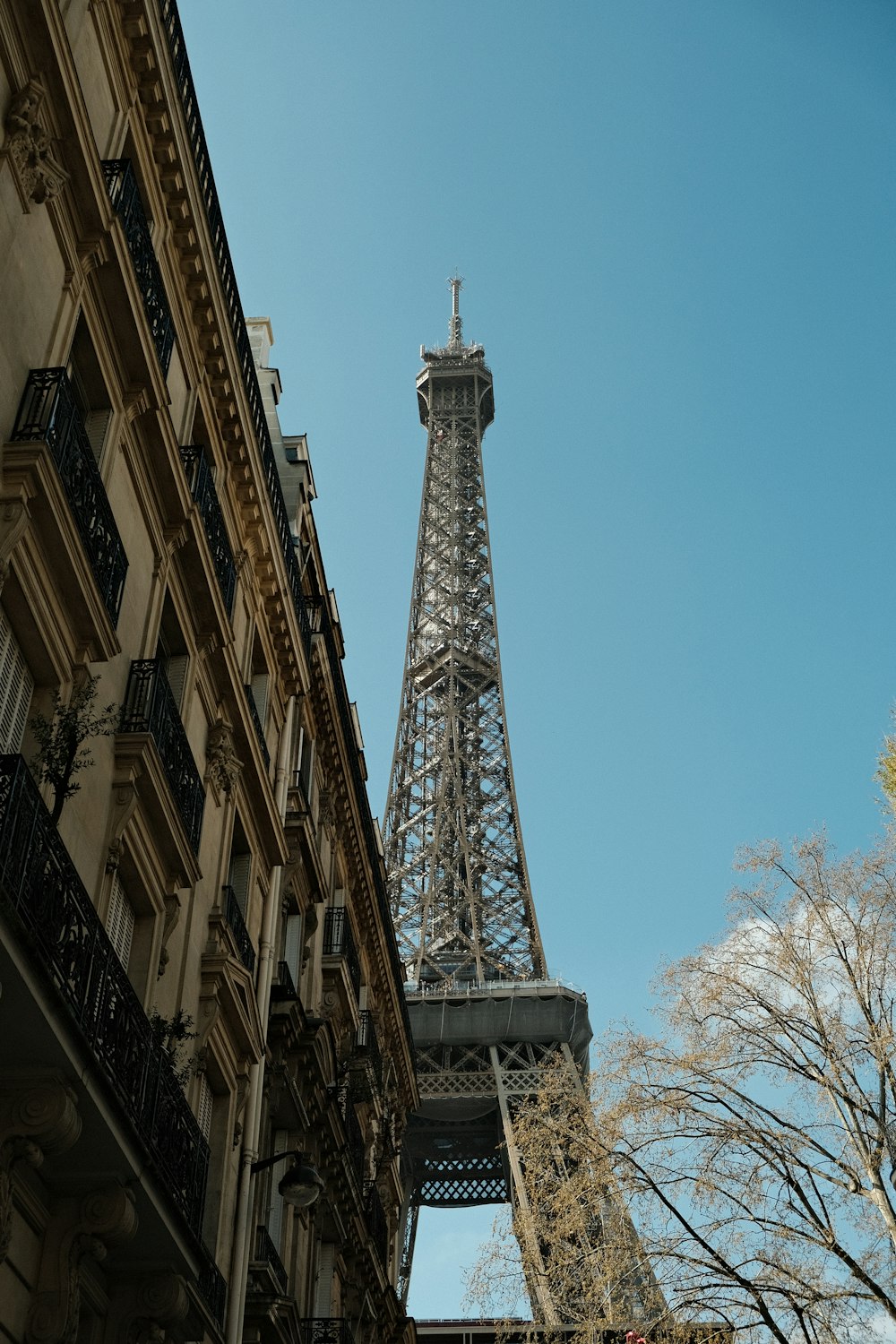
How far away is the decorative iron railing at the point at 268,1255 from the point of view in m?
18.7

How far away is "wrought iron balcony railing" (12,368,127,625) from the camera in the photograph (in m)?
12.4

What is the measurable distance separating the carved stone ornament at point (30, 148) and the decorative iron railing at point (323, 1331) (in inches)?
558

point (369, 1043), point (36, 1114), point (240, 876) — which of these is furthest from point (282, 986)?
point (36, 1114)

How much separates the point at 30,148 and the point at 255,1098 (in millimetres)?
10920

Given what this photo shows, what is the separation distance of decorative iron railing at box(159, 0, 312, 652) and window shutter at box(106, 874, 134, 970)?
735cm

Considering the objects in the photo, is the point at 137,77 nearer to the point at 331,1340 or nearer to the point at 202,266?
the point at 202,266

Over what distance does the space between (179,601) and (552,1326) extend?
11260mm

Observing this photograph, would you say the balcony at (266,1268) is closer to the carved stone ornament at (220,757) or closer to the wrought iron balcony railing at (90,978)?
the wrought iron balcony railing at (90,978)

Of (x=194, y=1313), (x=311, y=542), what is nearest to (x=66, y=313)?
(x=194, y=1313)

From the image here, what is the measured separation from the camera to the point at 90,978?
36.6 ft

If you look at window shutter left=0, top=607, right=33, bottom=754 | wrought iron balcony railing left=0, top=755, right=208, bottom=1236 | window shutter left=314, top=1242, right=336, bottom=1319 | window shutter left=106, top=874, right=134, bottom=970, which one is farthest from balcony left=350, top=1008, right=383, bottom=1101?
window shutter left=0, top=607, right=33, bottom=754

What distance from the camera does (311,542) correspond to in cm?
2530

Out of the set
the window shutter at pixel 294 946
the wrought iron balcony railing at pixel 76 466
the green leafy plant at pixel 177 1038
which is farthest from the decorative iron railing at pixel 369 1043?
the wrought iron balcony railing at pixel 76 466

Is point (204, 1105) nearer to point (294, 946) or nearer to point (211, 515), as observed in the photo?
point (294, 946)
